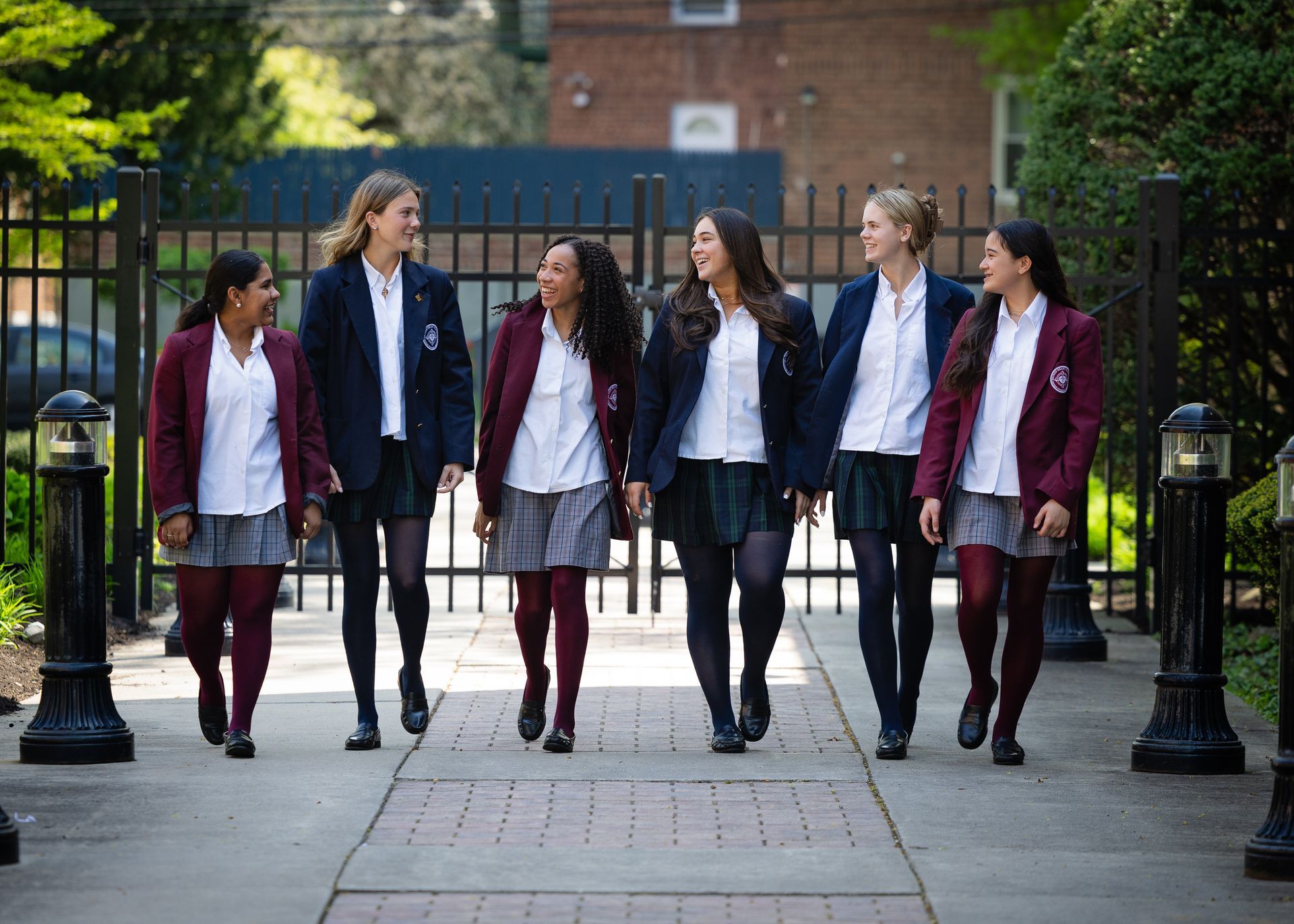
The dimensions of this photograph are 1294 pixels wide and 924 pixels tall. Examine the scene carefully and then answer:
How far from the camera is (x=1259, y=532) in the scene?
7301 mm

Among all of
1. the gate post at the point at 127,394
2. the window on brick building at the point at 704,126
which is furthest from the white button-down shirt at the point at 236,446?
the window on brick building at the point at 704,126

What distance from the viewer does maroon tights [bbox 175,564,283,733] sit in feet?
17.6

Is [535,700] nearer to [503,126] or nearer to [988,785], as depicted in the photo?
[988,785]

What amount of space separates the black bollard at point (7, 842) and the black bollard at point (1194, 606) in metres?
3.35

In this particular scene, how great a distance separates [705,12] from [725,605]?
23009mm

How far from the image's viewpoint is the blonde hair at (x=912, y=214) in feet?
18.0

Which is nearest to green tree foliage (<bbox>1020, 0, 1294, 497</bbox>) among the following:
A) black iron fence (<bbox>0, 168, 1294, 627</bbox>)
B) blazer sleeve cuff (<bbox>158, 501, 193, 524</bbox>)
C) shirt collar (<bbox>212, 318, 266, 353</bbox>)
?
black iron fence (<bbox>0, 168, 1294, 627</bbox>)

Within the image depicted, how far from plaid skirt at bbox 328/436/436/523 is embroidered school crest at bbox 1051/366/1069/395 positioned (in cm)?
202

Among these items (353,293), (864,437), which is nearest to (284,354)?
(353,293)

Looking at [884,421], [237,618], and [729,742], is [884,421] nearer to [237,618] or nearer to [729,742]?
[729,742]

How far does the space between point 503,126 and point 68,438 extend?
116ft

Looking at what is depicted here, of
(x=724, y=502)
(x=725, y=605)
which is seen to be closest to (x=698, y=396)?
(x=724, y=502)

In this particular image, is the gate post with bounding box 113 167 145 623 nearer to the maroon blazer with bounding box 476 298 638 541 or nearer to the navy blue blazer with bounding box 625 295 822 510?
the maroon blazer with bounding box 476 298 638 541

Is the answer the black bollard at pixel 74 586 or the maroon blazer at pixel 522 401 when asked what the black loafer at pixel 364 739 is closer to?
the black bollard at pixel 74 586
